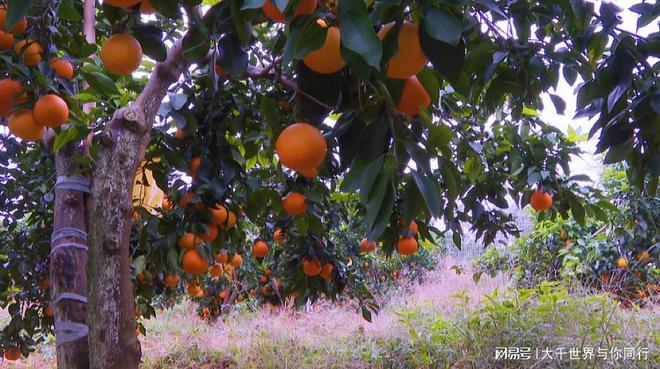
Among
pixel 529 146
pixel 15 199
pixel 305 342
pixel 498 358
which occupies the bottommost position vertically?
pixel 498 358

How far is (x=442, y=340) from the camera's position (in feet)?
11.9

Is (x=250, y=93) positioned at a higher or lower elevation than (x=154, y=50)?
higher

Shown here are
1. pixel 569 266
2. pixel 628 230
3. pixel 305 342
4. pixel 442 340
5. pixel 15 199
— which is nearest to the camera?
pixel 15 199

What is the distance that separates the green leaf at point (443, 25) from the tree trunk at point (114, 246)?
2.89 feet

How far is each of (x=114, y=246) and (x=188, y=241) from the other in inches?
21.7

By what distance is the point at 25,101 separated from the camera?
1158mm

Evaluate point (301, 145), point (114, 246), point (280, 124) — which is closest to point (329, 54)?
point (301, 145)

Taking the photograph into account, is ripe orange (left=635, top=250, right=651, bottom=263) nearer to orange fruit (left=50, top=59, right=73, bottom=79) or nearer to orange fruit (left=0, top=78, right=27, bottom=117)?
orange fruit (left=50, top=59, right=73, bottom=79)

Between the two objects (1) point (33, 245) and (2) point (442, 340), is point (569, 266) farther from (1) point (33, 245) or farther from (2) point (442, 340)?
(1) point (33, 245)

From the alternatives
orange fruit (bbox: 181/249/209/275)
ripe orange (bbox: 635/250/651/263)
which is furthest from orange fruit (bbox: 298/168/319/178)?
ripe orange (bbox: 635/250/651/263)

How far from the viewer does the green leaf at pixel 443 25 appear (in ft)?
1.83

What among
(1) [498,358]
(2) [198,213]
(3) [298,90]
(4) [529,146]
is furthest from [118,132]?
(1) [498,358]

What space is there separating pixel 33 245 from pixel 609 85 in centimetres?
245

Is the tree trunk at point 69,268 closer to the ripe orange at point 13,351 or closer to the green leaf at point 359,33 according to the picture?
the green leaf at point 359,33
